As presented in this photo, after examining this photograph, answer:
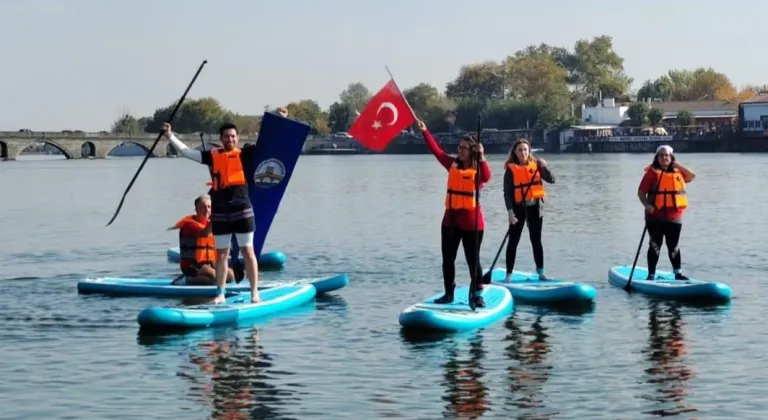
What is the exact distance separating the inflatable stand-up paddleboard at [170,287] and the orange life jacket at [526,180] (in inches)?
130

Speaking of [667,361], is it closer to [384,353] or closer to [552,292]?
[384,353]

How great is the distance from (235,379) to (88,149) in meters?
165

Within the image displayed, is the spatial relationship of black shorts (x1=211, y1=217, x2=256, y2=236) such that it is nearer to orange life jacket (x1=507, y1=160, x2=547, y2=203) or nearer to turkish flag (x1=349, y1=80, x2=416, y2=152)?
turkish flag (x1=349, y1=80, x2=416, y2=152)

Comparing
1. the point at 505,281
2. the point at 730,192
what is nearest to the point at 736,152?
the point at 730,192

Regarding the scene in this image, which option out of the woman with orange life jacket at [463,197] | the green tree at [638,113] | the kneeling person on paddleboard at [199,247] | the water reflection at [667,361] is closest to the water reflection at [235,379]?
the woman with orange life jacket at [463,197]

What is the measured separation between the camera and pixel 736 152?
479 ft

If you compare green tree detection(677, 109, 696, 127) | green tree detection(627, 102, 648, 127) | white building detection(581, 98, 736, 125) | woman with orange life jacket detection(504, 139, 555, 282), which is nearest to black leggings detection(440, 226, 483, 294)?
woman with orange life jacket detection(504, 139, 555, 282)

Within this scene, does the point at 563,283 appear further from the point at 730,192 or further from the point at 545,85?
the point at 545,85

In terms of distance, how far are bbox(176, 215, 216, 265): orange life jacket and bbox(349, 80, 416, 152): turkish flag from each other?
11.0 ft

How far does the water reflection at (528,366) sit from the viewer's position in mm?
12958

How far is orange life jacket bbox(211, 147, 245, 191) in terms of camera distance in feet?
55.4

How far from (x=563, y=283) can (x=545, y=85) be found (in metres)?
180

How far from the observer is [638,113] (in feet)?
578

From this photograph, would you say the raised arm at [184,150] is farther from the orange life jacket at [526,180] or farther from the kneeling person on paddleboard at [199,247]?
the orange life jacket at [526,180]
